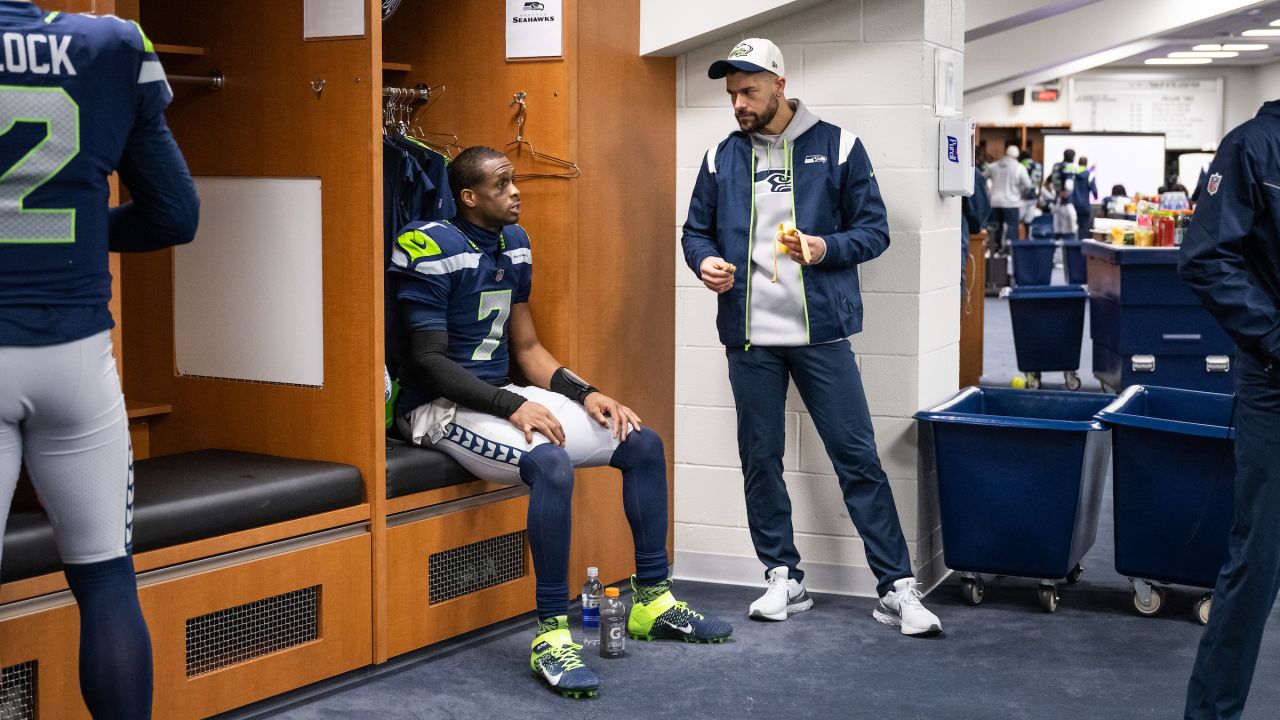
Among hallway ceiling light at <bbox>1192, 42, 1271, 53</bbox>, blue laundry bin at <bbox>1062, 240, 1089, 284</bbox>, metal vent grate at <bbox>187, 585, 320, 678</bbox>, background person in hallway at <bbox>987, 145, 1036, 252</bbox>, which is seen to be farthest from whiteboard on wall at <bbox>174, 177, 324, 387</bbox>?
hallway ceiling light at <bbox>1192, 42, 1271, 53</bbox>

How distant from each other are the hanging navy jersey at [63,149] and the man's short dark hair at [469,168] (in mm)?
1374

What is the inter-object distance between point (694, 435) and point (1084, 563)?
1.38 metres

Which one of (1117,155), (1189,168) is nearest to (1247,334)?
(1117,155)

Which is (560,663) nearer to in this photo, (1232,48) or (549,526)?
(549,526)

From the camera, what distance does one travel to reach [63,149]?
7.29 feet

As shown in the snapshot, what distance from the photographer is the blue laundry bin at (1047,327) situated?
8414 mm

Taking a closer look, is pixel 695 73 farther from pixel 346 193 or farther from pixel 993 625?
pixel 993 625

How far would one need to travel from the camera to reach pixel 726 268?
12.7 ft

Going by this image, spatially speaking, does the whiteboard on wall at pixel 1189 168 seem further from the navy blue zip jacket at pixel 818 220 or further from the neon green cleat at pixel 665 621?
the neon green cleat at pixel 665 621

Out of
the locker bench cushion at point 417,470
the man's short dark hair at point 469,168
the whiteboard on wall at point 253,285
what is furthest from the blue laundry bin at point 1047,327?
the whiteboard on wall at point 253,285

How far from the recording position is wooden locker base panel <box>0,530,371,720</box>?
267cm

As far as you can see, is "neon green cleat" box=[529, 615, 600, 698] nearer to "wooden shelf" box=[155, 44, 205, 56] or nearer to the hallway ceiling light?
"wooden shelf" box=[155, 44, 205, 56]

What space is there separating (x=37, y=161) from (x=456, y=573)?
71.0 inches

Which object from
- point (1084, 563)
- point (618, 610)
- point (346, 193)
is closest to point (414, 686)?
point (618, 610)
